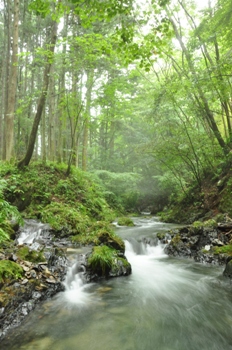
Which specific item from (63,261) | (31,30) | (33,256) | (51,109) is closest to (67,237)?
(63,261)

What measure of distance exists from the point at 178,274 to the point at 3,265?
175 inches

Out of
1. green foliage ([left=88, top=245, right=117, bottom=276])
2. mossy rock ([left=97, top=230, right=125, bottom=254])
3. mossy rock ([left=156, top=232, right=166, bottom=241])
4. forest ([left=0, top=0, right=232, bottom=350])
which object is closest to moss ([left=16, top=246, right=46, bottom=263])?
forest ([left=0, top=0, right=232, bottom=350])

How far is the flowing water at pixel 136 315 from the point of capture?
328 centimetres

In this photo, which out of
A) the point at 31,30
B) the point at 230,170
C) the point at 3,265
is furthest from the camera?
the point at 31,30

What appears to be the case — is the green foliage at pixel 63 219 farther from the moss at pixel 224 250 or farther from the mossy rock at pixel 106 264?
the moss at pixel 224 250

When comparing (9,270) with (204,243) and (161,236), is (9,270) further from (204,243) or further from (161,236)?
(161,236)

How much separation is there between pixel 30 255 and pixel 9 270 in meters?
1.09

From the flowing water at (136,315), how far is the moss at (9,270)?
2.21ft

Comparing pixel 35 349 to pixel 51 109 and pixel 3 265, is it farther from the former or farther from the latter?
pixel 51 109

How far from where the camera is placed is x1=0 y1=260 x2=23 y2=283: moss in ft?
12.9

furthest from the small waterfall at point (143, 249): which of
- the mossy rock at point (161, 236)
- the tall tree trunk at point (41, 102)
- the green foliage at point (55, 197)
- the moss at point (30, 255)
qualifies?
the tall tree trunk at point (41, 102)

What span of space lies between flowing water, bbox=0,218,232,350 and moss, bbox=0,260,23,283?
0.67m

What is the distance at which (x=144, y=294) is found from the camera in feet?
17.1

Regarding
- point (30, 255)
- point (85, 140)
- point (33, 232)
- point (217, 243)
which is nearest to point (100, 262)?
point (30, 255)
